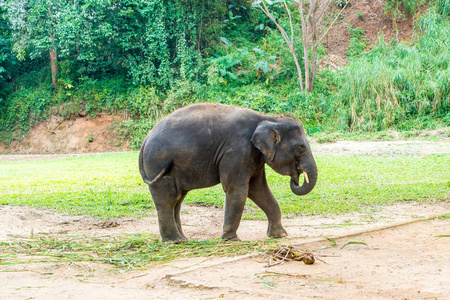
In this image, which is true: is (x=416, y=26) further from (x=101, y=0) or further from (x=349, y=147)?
(x=101, y=0)

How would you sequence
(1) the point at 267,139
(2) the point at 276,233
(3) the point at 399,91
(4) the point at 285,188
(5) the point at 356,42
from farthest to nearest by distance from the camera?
1. (5) the point at 356,42
2. (3) the point at 399,91
3. (4) the point at 285,188
4. (2) the point at 276,233
5. (1) the point at 267,139

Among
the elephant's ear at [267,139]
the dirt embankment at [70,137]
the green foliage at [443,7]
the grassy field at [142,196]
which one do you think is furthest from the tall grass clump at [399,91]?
the elephant's ear at [267,139]

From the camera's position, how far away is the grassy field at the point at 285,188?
845 centimetres

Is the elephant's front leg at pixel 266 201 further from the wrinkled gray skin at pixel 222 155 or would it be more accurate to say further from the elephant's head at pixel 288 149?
the elephant's head at pixel 288 149

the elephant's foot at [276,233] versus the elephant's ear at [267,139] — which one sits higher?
the elephant's ear at [267,139]

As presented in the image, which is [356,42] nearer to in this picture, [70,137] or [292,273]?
[70,137]

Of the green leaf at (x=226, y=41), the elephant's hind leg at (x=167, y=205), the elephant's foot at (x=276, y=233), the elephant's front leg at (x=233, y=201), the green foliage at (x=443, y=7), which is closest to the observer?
the elephant's front leg at (x=233, y=201)

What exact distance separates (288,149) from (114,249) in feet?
7.34

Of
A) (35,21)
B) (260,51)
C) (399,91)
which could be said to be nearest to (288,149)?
(399,91)

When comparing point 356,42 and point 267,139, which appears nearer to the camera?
point 267,139

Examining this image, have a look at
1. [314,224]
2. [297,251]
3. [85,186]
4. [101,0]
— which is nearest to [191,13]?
[101,0]

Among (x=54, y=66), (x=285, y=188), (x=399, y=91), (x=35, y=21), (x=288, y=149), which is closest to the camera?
(x=288, y=149)

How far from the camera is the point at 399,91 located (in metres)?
17.3

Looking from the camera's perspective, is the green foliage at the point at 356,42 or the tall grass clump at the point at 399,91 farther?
the green foliage at the point at 356,42
